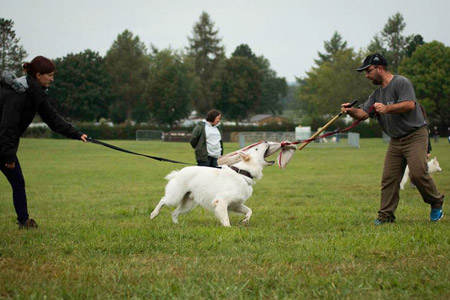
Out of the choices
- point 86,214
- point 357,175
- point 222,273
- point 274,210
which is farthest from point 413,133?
point 357,175

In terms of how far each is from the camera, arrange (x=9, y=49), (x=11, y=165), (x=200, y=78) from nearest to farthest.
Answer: (x=11, y=165) → (x=9, y=49) → (x=200, y=78)

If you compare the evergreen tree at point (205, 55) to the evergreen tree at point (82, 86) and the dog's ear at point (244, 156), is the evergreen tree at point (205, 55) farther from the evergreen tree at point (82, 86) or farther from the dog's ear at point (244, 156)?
the dog's ear at point (244, 156)

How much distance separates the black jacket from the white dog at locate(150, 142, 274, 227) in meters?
2.65

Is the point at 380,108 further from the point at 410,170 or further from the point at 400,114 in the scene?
the point at 410,170

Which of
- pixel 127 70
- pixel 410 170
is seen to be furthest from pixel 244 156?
pixel 127 70

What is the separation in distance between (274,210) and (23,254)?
5.85 m

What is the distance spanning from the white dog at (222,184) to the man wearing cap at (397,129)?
1708mm

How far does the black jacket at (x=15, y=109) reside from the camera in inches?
267

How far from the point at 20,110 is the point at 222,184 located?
3.28 metres

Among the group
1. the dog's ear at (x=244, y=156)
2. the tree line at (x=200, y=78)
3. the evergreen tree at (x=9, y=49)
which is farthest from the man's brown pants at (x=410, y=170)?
the tree line at (x=200, y=78)

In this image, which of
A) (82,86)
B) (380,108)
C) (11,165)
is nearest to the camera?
(11,165)

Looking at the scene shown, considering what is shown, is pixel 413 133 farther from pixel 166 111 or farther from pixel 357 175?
pixel 166 111

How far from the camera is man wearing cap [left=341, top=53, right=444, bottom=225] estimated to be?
25.5 ft

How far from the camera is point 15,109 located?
22.4 ft
